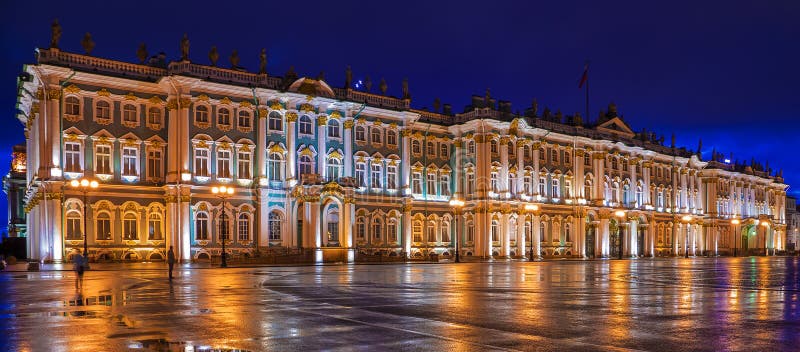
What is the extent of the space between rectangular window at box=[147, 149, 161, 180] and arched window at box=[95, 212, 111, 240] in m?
4.12

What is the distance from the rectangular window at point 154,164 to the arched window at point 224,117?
5.12m

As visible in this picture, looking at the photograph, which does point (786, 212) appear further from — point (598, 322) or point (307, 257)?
point (598, 322)

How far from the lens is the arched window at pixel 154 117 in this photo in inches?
2056

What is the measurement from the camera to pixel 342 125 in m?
61.1

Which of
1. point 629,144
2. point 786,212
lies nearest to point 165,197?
point 629,144

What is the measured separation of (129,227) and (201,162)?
22.9 feet

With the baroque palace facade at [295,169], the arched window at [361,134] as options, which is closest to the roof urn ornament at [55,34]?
the baroque palace facade at [295,169]

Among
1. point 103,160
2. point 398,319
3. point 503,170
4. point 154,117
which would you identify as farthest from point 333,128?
point 398,319

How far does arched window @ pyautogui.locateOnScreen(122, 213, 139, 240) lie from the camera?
50.7 metres

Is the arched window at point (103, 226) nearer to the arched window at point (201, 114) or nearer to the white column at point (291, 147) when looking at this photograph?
the arched window at point (201, 114)

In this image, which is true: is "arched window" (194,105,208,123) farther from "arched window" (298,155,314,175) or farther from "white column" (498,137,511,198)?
"white column" (498,137,511,198)

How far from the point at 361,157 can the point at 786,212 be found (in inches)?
4273

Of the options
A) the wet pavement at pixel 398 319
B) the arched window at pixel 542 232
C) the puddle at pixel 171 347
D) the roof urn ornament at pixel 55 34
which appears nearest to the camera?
the puddle at pixel 171 347

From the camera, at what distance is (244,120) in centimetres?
5591
